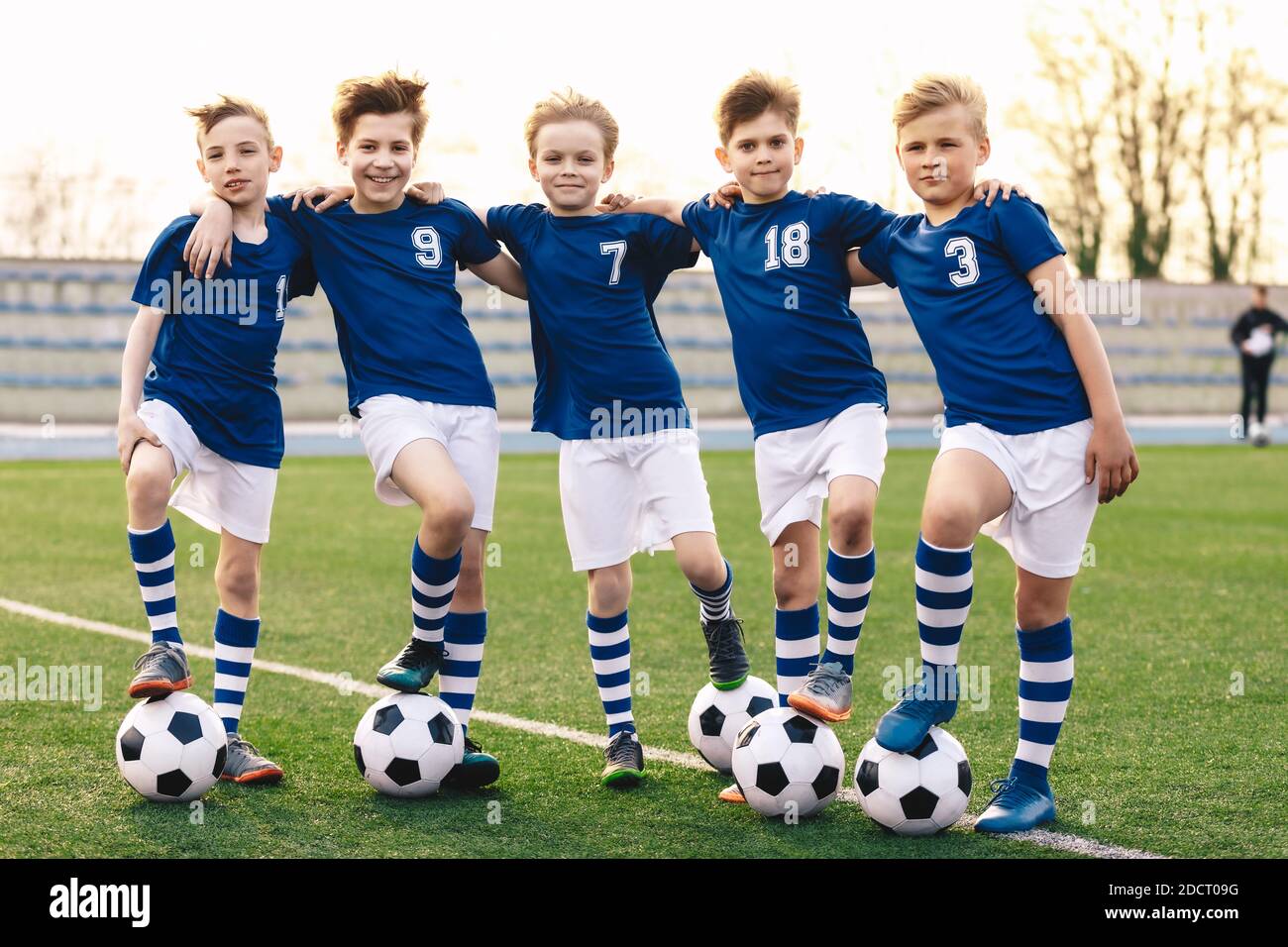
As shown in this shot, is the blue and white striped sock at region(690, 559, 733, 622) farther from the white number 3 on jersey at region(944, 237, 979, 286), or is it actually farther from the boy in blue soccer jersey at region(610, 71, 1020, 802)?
the white number 3 on jersey at region(944, 237, 979, 286)

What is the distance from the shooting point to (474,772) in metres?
4.32

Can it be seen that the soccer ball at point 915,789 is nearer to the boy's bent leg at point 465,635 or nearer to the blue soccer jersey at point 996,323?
the blue soccer jersey at point 996,323

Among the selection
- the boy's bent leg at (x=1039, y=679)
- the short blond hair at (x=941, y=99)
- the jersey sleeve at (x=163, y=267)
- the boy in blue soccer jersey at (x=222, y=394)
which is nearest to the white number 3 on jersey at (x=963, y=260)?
the short blond hair at (x=941, y=99)

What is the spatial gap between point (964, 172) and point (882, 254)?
369 millimetres

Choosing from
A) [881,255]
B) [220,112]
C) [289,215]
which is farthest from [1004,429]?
[220,112]

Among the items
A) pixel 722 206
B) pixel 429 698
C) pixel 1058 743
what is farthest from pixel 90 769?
pixel 1058 743

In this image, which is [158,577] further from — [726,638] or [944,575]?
[944,575]

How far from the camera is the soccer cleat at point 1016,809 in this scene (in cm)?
388

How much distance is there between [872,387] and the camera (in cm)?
454

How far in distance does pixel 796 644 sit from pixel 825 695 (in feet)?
1.46

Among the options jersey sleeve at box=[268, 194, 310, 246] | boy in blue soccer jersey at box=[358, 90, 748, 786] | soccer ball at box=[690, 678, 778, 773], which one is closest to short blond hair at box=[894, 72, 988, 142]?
boy in blue soccer jersey at box=[358, 90, 748, 786]

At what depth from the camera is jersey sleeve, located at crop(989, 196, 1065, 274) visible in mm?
3959

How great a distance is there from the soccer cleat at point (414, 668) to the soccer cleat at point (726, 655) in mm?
890

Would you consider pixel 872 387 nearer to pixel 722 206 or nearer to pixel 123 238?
pixel 722 206
